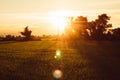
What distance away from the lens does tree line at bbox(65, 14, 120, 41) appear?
84188mm

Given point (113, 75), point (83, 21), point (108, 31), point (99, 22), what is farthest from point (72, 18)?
point (113, 75)

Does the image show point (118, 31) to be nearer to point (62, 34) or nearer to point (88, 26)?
point (88, 26)

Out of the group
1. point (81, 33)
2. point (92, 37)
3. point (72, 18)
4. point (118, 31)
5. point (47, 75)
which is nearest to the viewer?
point (47, 75)

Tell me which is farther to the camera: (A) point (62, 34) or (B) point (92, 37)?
(A) point (62, 34)

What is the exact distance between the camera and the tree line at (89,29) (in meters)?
84.2

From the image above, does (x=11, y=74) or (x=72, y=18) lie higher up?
(x=72, y=18)

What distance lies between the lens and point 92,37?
85062 mm

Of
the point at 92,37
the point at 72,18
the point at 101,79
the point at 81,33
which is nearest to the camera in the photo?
the point at 101,79

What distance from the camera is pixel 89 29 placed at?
89.7 metres

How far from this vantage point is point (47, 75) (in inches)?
618

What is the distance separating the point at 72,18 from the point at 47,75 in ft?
274

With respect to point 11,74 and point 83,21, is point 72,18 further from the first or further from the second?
point 11,74

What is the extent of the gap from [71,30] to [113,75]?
254 feet

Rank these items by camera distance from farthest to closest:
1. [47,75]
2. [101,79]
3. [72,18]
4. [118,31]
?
[72,18] < [118,31] < [47,75] < [101,79]
